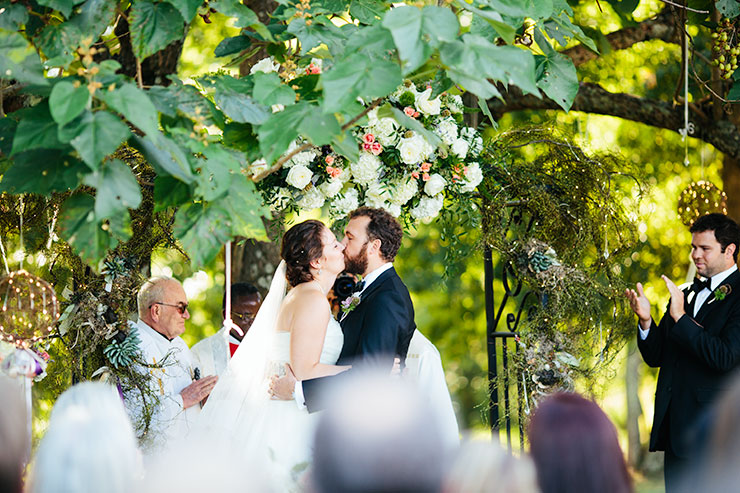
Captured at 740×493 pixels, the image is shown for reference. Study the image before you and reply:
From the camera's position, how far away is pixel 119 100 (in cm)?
223

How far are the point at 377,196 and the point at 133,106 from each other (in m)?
2.13

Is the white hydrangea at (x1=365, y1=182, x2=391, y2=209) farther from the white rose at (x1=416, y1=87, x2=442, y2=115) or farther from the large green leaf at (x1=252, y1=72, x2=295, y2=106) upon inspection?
the large green leaf at (x1=252, y1=72, x2=295, y2=106)

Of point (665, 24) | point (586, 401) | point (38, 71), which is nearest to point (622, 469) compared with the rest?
point (586, 401)

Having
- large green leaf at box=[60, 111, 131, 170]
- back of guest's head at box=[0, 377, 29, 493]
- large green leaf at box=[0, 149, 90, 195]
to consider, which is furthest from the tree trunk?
back of guest's head at box=[0, 377, 29, 493]

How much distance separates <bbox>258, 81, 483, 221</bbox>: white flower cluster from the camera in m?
4.08

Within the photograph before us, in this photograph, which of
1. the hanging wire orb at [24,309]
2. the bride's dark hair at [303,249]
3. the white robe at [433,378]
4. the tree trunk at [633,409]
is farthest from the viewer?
the tree trunk at [633,409]

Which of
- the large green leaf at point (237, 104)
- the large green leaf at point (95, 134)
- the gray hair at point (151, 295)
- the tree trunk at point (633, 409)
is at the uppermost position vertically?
the large green leaf at point (237, 104)

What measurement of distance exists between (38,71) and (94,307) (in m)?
1.94

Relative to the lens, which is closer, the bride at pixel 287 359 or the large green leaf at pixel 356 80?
the large green leaf at pixel 356 80

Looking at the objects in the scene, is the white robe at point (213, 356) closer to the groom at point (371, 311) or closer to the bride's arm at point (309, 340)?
the groom at point (371, 311)

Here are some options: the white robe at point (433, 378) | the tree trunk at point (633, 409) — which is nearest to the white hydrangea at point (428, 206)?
the white robe at point (433, 378)

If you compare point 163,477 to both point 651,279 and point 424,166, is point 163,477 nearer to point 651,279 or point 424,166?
point 424,166

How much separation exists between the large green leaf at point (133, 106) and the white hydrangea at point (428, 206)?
2232mm

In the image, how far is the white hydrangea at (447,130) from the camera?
13.8 feet
